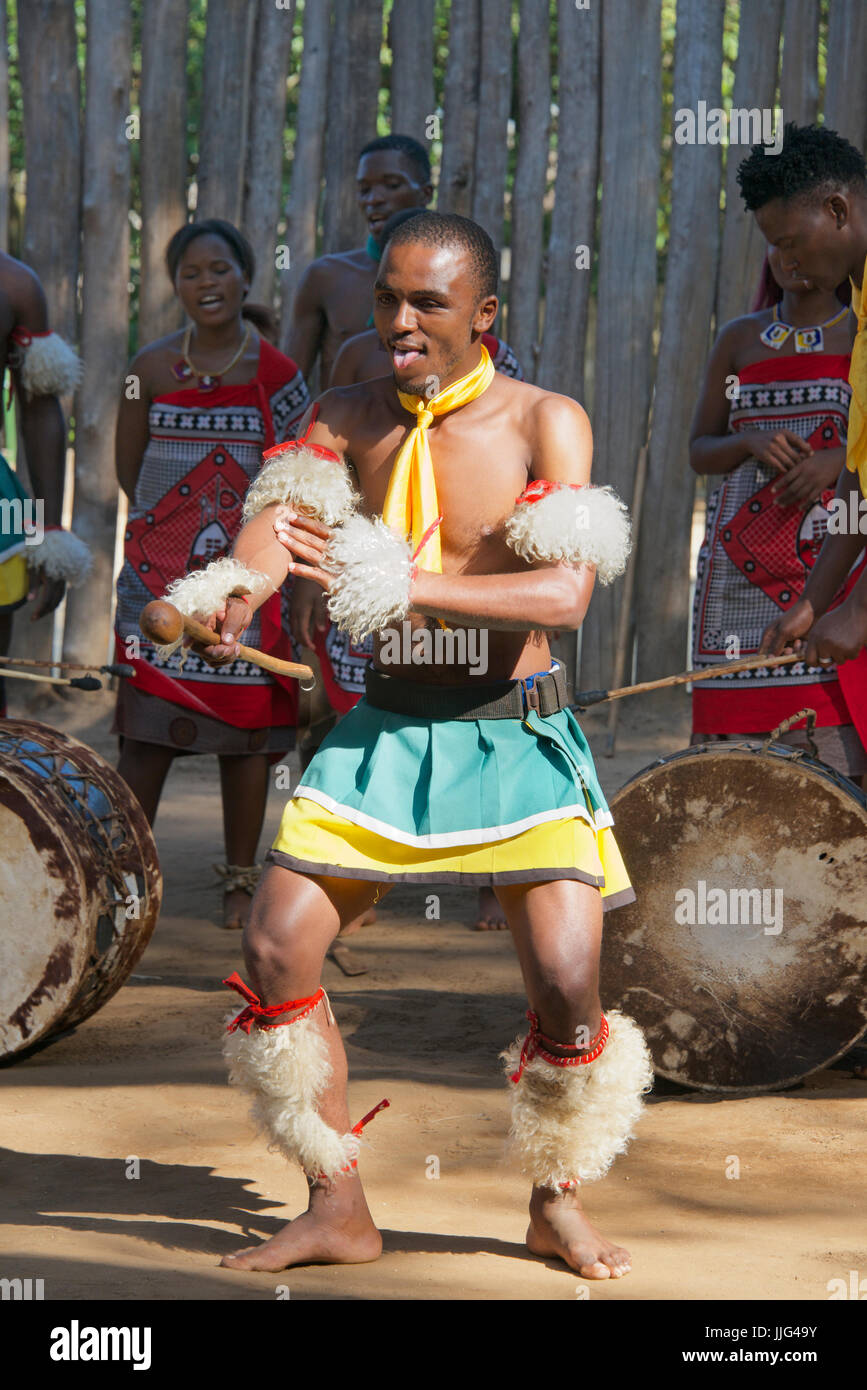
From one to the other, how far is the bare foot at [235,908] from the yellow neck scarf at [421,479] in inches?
110

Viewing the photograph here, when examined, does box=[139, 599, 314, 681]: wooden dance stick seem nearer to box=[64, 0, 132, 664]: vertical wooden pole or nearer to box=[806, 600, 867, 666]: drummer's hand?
box=[806, 600, 867, 666]: drummer's hand

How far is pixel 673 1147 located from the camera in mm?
3762

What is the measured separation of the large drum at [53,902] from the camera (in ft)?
14.0

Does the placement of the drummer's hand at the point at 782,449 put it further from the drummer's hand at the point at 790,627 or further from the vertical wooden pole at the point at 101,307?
the vertical wooden pole at the point at 101,307

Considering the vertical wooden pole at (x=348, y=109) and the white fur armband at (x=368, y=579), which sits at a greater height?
the vertical wooden pole at (x=348, y=109)

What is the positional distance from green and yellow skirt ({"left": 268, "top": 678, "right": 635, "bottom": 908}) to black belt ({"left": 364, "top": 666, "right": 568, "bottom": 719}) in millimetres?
19

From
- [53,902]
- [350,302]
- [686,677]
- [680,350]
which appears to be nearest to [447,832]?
[686,677]

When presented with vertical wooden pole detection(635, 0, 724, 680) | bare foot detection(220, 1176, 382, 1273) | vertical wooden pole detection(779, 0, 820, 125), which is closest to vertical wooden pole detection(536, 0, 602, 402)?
vertical wooden pole detection(635, 0, 724, 680)

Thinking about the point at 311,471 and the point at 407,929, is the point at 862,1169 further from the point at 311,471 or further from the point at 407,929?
the point at 407,929

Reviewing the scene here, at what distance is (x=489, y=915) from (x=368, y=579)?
122 inches

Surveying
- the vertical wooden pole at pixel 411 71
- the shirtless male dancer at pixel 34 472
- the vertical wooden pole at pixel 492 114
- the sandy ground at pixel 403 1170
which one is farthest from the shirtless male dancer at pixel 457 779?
the vertical wooden pole at pixel 411 71

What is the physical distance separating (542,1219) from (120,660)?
10.2 feet
